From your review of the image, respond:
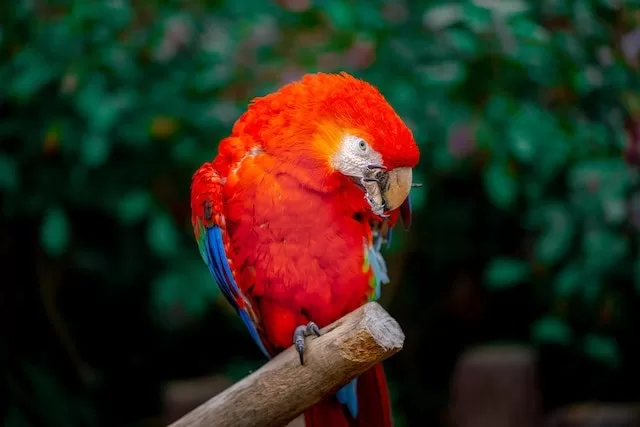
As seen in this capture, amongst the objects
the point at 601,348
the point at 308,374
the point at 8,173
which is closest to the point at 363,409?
the point at 308,374

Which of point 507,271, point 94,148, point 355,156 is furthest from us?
point 507,271

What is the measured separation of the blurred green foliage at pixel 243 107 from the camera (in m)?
1.65

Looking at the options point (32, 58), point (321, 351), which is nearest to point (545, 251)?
point (321, 351)

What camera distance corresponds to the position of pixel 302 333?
3.57 feet

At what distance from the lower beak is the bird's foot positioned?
8.1 inches

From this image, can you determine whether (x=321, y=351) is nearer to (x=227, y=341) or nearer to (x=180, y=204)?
(x=180, y=204)

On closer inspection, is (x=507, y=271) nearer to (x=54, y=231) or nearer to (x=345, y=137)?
(x=345, y=137)

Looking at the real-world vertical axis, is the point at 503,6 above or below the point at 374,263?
above

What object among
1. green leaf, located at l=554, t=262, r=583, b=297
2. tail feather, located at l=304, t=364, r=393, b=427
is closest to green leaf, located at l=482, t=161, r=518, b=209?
green leaf, located at l=554, t=262, r=583, b=297

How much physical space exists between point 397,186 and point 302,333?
0.25 meters

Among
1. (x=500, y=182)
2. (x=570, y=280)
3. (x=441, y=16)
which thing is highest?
(x=441, y=16)

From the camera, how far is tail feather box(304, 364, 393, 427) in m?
1.21


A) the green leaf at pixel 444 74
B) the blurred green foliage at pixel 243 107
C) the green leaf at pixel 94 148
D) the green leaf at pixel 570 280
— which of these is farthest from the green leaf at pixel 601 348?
the green leaf at pixel 94 148

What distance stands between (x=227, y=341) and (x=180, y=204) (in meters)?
0.57
